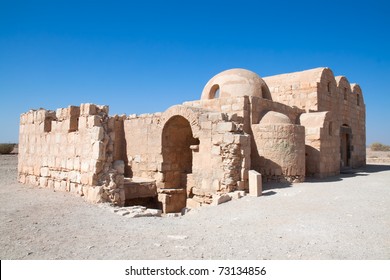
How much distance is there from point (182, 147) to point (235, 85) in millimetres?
2753

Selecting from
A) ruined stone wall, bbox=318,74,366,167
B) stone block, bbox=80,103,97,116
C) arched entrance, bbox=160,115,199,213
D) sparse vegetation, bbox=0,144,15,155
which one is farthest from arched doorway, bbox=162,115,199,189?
sparse vegetation, bbox=0,144,15,155

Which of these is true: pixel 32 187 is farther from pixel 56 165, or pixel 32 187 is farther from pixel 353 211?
pixel 353 211

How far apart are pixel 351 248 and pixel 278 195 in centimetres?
355

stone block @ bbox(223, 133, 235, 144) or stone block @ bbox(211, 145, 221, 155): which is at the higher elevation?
stone block @ bbox(223, 133, 235, 144)

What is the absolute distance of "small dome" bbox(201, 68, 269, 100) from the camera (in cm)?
1038

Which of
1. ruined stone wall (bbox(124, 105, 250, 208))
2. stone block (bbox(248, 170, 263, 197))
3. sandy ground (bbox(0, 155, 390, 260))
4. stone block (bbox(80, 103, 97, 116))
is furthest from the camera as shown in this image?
ruined stone wall (bbox(124, 105, 250, 208))

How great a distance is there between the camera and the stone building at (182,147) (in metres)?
7.29

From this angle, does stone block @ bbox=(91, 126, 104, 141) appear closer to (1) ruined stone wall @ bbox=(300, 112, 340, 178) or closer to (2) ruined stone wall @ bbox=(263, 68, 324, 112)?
(1) ruined stone wall @ bbox=(300, 112, 340, 178)

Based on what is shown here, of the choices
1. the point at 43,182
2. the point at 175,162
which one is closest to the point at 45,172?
the point at 43,182

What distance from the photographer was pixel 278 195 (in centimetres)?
719

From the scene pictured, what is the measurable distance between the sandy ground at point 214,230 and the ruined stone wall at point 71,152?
0.62 meters

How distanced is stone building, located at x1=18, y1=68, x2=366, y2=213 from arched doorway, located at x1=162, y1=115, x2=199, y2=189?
0.11 feet

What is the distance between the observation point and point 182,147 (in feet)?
34.4
